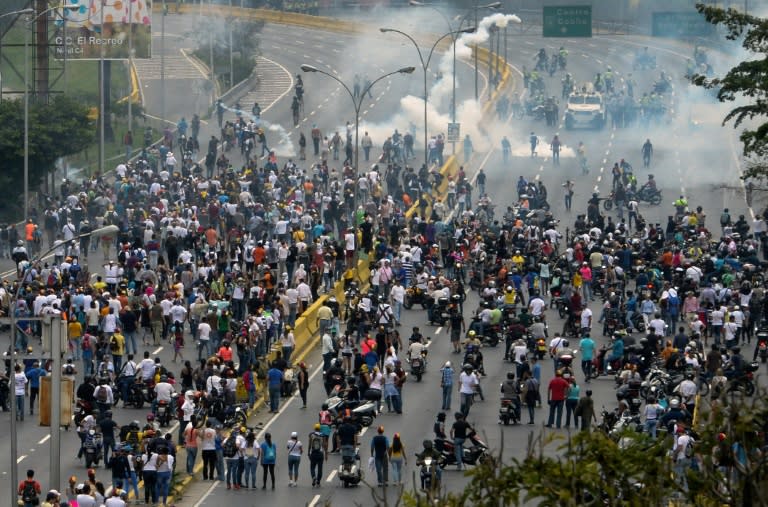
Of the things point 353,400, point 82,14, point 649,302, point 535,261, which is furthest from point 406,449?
point 82,14

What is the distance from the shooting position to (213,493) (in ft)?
112

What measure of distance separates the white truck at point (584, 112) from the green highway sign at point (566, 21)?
51.3ft

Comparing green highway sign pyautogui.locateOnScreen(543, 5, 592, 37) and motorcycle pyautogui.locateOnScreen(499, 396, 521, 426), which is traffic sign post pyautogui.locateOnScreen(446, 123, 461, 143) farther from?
motorcycle pyautogui.locateOnScreen(499, 396, 521, 426)

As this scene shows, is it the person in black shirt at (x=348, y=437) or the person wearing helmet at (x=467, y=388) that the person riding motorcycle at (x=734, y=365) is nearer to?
the person wearing helmet at (x=467, y=388)

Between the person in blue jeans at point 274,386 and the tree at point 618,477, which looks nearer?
the tree at point 618,477

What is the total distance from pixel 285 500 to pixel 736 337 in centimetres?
1371

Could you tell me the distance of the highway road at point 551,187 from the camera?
35094 millimetres

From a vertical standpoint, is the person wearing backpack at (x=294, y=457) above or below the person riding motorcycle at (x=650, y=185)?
below

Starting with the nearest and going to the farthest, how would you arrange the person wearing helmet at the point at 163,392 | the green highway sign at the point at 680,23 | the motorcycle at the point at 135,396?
the person wearing helmet at the point at 163,392
the motorcycle at the point at 135,396
the green highway sign at the point at 680,23

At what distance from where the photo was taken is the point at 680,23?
4006 inches

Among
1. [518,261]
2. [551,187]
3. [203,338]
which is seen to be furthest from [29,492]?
[551,187]

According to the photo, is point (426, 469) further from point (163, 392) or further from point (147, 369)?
point (147, 369)

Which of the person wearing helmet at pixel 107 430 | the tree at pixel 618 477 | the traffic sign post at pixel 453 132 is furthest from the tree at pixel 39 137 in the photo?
the tree at pixel 618 477

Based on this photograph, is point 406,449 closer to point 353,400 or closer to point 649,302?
point 353,400
